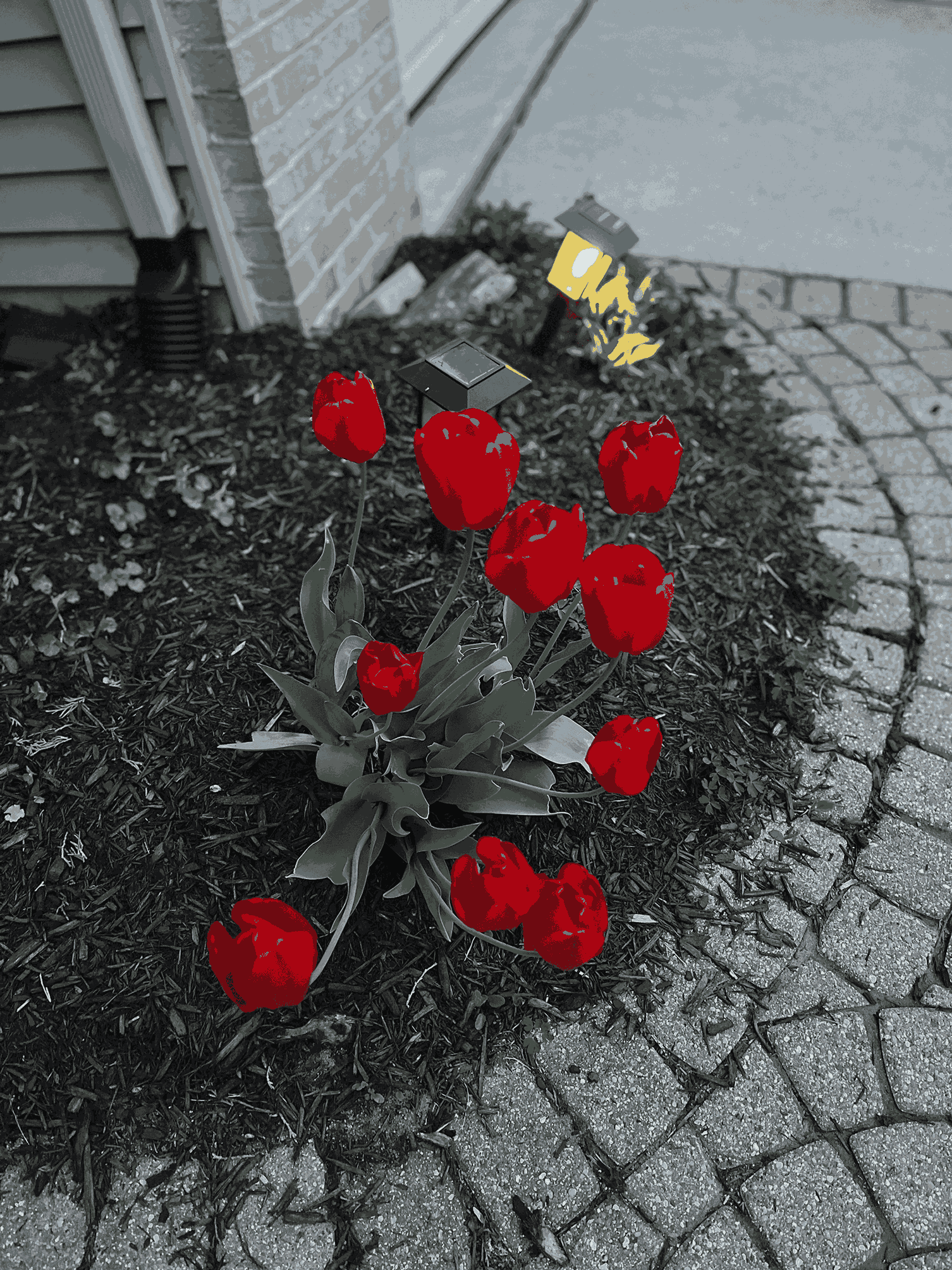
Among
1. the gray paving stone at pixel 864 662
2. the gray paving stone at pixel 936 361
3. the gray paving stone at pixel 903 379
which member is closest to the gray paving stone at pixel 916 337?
the gray paving stone at pixel 936 361

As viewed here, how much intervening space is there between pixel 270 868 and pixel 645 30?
5.88m

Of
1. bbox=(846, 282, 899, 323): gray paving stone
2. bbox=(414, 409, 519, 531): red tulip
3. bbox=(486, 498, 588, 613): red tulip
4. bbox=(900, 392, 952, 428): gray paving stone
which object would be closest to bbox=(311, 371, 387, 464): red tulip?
bbox=(414, 409, 519, 531): red tulip

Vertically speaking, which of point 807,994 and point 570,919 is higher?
point 570,919

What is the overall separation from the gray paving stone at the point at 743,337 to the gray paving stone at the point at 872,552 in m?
0.99

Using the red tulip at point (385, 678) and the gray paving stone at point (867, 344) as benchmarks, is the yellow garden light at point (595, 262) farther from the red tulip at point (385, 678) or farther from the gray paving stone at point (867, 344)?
the red tulip at point (385, 678)

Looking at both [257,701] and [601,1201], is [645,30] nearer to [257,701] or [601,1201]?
[257,701]

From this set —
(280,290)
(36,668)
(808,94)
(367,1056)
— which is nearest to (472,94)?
(808,94)

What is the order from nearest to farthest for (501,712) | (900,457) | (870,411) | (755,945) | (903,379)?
(501,712), (755,945), (900,457), (870,411), (903,379)

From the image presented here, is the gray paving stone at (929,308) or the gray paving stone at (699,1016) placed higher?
the gray paving stone at (929,308)

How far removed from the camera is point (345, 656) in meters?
1.48

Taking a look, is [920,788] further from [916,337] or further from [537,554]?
[916,337]

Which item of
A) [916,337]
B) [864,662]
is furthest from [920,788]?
[916,337]

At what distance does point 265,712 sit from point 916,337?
9.41ft

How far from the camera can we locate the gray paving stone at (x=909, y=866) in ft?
5.60
